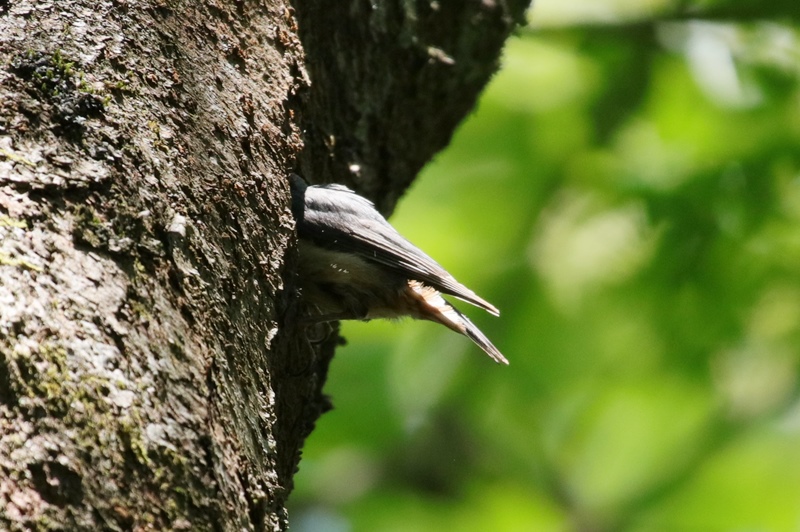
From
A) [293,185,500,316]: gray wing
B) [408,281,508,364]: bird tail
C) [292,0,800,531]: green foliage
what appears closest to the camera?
[293,185,500,316]: gray wing

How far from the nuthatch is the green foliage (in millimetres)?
1910

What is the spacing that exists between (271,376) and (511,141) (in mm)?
3867

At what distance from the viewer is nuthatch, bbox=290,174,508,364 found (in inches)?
119

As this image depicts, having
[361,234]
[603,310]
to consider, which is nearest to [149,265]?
[361,234]

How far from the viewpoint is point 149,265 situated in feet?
5.67

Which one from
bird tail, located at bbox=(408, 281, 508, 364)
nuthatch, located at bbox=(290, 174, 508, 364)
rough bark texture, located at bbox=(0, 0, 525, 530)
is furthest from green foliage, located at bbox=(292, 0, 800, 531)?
rough bark texture, located at bbox=(0, 0, 525, 530)

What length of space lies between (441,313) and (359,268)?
1.52 ft

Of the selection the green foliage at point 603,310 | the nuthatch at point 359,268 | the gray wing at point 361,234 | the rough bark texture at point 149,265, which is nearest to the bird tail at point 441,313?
the nuthatch at point 359,268

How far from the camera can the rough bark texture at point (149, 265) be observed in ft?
4.73

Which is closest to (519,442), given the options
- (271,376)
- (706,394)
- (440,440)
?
(440,440)

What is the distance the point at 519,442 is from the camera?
5859mm

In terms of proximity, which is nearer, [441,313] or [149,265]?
[149,265]

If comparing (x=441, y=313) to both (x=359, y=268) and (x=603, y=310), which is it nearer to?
(x=359, y=268)

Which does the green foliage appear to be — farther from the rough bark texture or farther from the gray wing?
the rough bark texture
